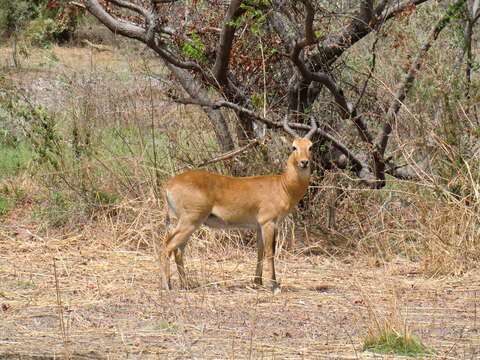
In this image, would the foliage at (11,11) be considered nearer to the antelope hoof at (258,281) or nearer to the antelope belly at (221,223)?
the antelope belly at (221,223)

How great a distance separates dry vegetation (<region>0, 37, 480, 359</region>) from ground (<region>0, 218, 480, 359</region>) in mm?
22

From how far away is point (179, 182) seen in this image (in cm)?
796

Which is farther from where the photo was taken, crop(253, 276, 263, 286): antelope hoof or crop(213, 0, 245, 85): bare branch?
crop(213, 0, 245, 85): bare branch

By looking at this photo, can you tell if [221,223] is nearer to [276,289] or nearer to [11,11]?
[276,289]

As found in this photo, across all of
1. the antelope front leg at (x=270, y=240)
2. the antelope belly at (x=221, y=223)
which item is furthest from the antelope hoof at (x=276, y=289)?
the antelope belly at (x=221, y=223)

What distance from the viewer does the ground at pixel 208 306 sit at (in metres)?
5.78

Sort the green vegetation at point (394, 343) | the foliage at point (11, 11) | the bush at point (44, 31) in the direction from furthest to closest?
the foliage at point (11, 11) → the bush at point (44, 31) → the green vegetation at point (394, 343)

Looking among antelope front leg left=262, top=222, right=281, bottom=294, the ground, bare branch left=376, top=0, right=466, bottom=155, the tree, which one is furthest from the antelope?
bare branch left=376, top=0, right=466, bottom=155

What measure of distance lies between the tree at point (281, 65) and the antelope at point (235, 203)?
61.7 inches

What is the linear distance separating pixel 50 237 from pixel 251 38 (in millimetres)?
3610

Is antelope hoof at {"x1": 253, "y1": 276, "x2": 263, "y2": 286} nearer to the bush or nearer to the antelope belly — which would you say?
the antelope belly

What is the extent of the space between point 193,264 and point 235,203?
110 centimetres

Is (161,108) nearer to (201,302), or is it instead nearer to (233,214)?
(233,214)

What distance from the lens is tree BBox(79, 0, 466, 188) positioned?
9750mm
